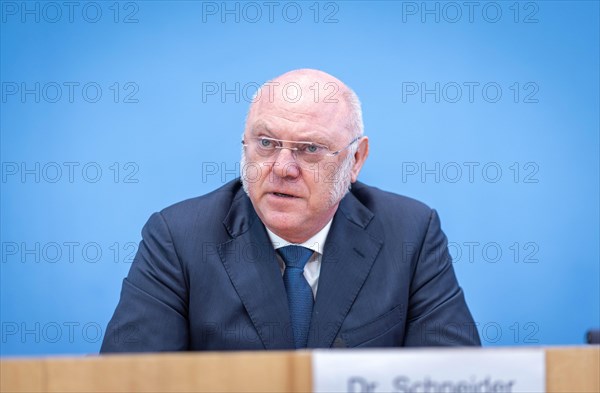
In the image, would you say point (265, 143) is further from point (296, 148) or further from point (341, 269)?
point (341, 269)

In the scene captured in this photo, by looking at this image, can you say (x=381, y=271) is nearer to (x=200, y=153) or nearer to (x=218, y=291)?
(x=218, y=291)

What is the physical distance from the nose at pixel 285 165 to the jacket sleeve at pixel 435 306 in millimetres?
424

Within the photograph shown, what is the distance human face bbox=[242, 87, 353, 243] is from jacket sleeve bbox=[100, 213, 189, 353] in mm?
262

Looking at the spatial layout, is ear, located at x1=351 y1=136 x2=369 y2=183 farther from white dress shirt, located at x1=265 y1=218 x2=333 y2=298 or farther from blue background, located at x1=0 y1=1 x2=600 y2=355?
blue background, located at x1=0 y1=1 x2=600 y2=355

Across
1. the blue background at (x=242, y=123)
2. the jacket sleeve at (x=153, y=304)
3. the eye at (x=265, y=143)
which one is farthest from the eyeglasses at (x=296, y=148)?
the blue background at (x=242, y=123)

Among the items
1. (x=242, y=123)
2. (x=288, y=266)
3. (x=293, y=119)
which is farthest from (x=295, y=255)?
(x=242, y=123)

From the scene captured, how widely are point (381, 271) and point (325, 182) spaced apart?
276mm

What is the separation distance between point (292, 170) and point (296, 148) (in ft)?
0.21

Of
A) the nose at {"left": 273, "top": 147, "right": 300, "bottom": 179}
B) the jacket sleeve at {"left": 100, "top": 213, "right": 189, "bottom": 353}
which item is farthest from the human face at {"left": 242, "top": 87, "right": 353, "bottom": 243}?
the jacket sleeve at {"left": 100, "top": 213, "right": 189, "bottom": 353}

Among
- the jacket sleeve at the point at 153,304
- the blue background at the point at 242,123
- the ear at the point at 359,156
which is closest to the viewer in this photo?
the jacket sleeve at the point at 153,304

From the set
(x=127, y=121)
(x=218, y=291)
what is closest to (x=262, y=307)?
(x=218, y=291)

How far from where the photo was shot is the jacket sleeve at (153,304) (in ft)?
5.45

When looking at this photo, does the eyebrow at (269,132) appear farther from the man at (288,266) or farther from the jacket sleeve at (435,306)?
the jacket sleeve at (435,306)

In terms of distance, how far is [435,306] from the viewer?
5.91 feet
